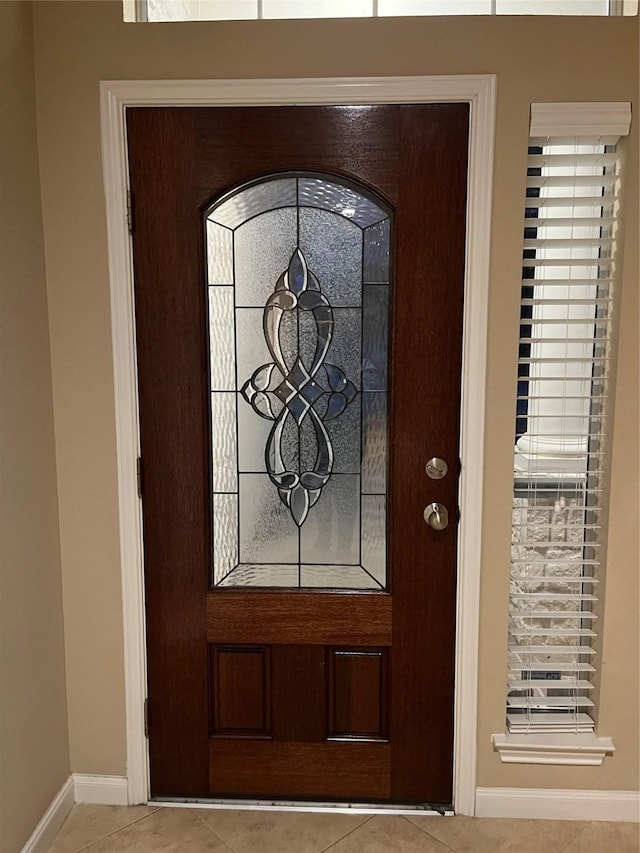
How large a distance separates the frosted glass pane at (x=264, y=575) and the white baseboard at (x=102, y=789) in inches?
27.5

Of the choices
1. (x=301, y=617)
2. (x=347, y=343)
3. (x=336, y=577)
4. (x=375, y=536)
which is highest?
(x=347, y=343)

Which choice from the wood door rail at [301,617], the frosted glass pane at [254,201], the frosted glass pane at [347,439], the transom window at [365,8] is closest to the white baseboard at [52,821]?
the wood door rail at [301,617]

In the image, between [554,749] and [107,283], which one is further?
[554,749]

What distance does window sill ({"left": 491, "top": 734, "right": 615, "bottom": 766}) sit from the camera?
6.73 ft

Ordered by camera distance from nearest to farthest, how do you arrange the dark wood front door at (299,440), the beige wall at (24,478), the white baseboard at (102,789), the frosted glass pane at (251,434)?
the beige wall at (24,478)
the dark wood front door at (299,440)
the frosted glass pane at (251,434)
the white baseboard at (102,789)

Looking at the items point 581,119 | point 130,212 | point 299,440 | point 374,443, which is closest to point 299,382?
point 299,440

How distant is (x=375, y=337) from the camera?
1.98 m

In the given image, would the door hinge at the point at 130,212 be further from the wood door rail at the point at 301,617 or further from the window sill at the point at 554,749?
the window sill at the point at 554,749

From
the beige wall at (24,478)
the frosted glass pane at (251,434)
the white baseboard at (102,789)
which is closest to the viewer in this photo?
the beige wall at (24,478)

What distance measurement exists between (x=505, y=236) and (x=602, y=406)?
54 centimetres

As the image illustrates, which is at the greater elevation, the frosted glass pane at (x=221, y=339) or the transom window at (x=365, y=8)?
the transom window at (x=365, y=8)

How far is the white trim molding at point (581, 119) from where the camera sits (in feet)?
5.99

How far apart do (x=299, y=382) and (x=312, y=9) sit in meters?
1.00

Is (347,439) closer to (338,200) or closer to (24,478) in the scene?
(338,200)
